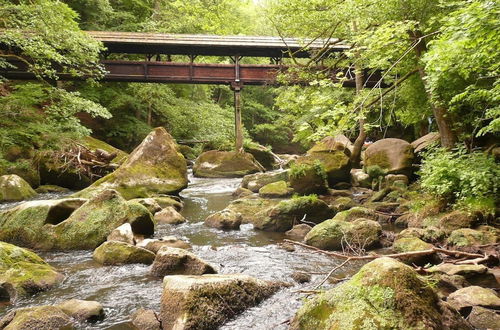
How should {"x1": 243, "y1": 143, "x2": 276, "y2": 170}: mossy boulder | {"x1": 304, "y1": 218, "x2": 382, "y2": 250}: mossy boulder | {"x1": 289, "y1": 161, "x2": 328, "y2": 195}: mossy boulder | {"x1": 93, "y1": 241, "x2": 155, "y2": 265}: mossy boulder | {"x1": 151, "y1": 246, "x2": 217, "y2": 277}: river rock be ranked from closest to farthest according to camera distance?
{"x1": 151, "y1": 246, "x2": 217, "y2": 277}: river rock
{"x1": 93, "y1": 241, "x2": 155, "y2": 265}: mossy boulder
{"x1": 304, "y1": 218, "x2": 382, "y2": 250}: mossy boulder
{"x1": 289, "y1": 161, "x2": 328, "y2": 195}: mossy boulder
{"x1": 243, "y1": 143, "x2": 276, "y2": 170}: mossy boulder

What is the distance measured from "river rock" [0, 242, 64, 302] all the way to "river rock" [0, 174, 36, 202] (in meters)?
6.19

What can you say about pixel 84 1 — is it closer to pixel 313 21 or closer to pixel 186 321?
pixel 313 21

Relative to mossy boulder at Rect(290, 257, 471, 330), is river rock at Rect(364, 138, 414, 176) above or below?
above

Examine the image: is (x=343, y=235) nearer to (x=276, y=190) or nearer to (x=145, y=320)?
(x=145, y=320)

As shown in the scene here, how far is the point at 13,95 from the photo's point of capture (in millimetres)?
11383

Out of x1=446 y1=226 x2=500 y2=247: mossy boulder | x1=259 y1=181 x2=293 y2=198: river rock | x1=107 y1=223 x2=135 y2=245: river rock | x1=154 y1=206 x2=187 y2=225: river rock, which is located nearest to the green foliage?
x1=446 y1=226 x2=500 y2=247: mossy boulder

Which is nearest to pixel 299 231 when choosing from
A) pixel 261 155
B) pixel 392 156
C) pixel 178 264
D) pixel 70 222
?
pixel 178 264

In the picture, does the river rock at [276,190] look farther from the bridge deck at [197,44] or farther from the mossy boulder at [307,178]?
the bridge deck at [197,44]

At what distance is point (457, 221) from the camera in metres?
6.32

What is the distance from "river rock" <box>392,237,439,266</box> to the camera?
497 cm

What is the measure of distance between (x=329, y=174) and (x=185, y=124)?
409 inches

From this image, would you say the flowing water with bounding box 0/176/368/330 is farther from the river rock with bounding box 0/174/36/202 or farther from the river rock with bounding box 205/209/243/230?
the river rock with bounding box 0/174/36/202

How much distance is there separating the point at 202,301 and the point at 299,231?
13.4 feet

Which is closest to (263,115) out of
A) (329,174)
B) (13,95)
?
(329,174)
